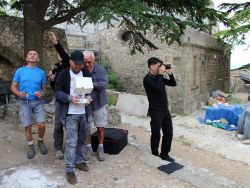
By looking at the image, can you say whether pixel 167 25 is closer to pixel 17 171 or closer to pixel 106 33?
pixel 17 171

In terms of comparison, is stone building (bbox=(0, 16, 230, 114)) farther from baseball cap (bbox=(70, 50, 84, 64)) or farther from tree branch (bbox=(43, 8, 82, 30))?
baseball cap (bbox=(70, 50, 84, 64))

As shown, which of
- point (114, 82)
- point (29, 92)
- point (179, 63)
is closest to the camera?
point (29, 92)

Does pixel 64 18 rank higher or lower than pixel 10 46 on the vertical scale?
higher

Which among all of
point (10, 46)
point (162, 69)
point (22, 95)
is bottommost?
point (22, 95)

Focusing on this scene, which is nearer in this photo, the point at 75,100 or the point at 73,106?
the point at 75,100

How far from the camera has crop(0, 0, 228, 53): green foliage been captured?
4871mm

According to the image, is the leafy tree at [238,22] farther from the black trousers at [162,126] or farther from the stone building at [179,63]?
the black trousers at [162,126]

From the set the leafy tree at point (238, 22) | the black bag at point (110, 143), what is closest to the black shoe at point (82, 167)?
the black bag at point (110, 143)

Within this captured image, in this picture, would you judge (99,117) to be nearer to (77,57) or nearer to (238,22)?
(77,57)

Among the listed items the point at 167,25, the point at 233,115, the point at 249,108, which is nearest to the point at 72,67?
the point at 167,25

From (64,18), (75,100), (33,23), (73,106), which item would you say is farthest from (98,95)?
(33,23)

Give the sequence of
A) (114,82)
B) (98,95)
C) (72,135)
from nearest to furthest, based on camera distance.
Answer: (72,135)
(98,95)
(114,82)

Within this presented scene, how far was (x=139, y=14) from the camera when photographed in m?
4.87

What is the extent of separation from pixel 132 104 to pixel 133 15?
9270mm
